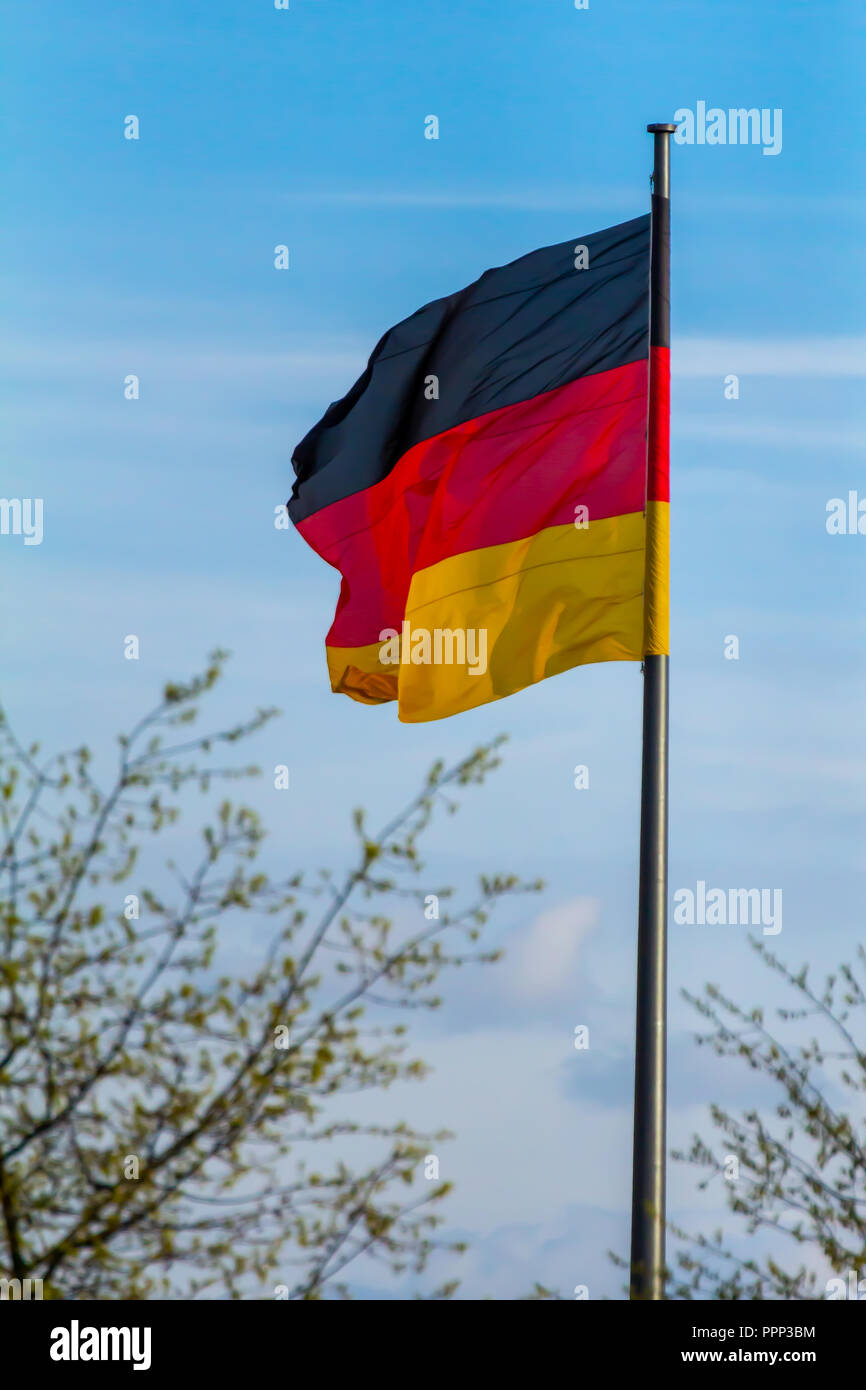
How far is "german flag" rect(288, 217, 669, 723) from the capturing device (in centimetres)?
1055

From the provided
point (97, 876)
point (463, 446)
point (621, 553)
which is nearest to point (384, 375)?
point (463, 446)

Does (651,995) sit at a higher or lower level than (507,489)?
lower

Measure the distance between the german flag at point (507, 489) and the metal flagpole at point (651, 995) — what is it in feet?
1.76

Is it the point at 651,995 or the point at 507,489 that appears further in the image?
the point at 507,489

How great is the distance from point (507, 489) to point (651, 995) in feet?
12.0

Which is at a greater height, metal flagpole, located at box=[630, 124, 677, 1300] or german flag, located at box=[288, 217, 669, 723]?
german flag, located at box=[288, 217, 669, 723]

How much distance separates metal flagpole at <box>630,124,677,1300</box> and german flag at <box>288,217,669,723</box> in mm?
537

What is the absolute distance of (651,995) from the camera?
30.1 feet

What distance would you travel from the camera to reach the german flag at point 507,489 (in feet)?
34.6

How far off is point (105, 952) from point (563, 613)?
21.0ft

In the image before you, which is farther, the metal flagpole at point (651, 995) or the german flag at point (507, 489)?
the german flag at point (507, 489)

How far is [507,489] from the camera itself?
11.2 metres
